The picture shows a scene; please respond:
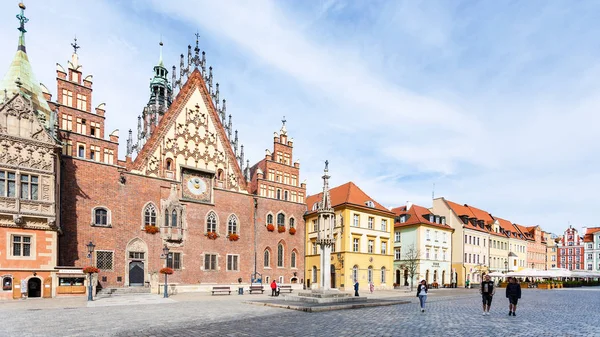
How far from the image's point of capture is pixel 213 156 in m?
40.9

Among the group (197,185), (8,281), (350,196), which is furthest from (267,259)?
(8,281)

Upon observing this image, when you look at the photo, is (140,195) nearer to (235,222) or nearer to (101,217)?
(101,217)

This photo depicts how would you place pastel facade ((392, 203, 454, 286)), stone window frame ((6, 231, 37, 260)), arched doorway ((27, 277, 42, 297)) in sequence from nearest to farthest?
stone window frame ((6, 231, 37, 260)) → arched doorway ((27, 277, 42, 297)) → pastel facade ((392, 203, 454, 286))

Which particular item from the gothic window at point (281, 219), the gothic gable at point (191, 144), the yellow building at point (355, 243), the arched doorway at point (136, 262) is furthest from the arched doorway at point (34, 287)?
the yellow building at point (355, 243)

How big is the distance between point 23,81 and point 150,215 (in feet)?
50.0

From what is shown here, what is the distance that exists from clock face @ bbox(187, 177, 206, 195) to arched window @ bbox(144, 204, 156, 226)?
4.05 metres

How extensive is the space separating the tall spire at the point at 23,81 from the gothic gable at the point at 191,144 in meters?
8.40

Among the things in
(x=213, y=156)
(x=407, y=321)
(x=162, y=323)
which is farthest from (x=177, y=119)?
(x=407, y=321)

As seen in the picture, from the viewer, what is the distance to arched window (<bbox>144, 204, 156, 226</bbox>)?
116ft

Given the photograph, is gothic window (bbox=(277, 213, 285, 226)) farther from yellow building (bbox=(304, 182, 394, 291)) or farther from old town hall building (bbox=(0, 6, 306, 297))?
yellow building (bbox=(304, 182, 394, 291))

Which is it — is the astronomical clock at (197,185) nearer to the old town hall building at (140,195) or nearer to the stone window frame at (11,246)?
the old town hall building at (140,195)

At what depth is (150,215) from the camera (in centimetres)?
3556

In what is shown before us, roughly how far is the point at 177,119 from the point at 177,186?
6928 mm

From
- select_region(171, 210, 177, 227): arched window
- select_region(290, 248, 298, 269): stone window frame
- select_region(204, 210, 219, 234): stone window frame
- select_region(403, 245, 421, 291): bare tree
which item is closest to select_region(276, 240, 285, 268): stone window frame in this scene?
select_region(290, 248, 298, 269): stone window frame
